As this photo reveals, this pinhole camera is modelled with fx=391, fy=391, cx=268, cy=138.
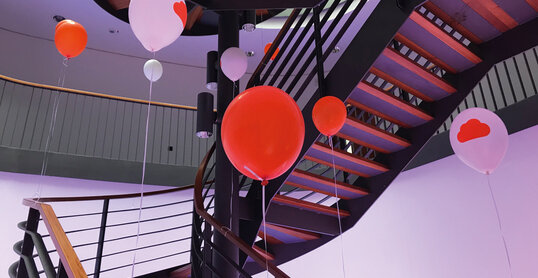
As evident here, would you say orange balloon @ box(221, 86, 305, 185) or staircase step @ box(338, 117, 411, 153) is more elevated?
staircase step @ box(338, 117, 411, 153)

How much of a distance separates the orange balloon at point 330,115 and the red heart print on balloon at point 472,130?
0.82m

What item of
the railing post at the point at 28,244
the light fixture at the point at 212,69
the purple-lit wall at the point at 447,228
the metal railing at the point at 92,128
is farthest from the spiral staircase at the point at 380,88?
the metal railing at the point at 92,128

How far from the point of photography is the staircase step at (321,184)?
125 inches

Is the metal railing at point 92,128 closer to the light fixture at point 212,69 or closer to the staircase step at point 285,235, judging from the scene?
the light fixture at point 212,69

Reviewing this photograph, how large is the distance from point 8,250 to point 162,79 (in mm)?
4209

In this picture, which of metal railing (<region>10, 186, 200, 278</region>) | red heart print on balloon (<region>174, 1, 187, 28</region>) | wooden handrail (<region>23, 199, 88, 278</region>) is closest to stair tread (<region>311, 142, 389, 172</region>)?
red heart print on balloon (<region>174, 1, 187, 28</region>)

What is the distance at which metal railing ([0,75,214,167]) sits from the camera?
259 inches

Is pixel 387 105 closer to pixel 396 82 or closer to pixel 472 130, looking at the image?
pixel 396 82

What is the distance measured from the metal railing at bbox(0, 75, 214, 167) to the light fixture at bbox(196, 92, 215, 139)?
3.10m

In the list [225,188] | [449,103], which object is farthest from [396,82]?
[225,188]

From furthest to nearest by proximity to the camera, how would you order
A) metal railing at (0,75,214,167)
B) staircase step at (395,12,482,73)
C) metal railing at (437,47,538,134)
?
1. metal railing at (0,75,214,167)
2. metal railing at (437,47,538,134)
3. staircase step at (395,12,482,73)

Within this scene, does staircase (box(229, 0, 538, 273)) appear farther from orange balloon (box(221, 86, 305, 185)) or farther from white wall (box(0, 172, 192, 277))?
white wall (box(0, 172, 192, 277))

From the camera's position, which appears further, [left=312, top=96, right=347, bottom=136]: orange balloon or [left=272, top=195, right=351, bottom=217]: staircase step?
[left=272, top=195, right=351, bottom=217]: staircase step

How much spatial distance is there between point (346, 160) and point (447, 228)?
7.67 ft
